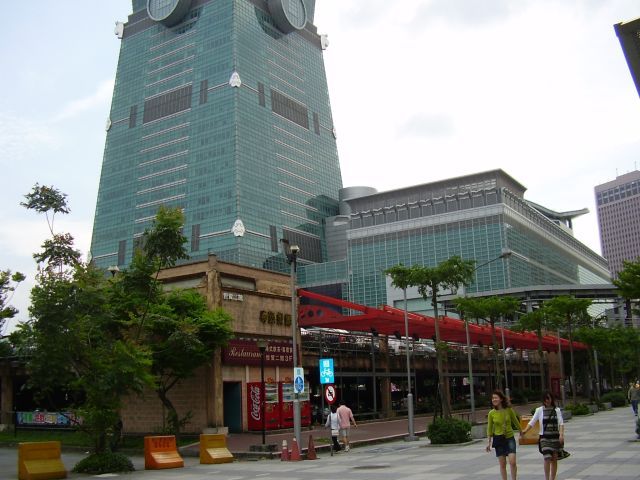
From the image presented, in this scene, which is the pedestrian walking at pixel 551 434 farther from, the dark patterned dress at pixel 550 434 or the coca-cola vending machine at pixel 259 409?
the coca-cola vending machine at pixel 259 409

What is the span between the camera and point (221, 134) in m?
156

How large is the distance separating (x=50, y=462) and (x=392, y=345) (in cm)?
3659

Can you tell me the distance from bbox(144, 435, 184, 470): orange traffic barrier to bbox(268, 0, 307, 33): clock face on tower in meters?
163

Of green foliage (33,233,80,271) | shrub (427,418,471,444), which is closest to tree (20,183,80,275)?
green foliage (33,233,80,271)

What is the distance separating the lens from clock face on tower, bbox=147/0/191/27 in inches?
6757

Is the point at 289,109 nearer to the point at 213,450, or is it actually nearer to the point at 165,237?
the point at 165,237

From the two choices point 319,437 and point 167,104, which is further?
point 167,104

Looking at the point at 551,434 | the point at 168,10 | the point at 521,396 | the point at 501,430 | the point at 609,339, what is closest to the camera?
the point at 551,434

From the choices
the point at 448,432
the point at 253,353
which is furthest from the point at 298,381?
the point at 253,353

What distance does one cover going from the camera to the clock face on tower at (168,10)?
563ft

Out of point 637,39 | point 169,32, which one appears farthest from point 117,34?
point 637,39

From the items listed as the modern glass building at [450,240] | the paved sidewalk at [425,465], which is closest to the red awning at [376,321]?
the paved sidewalk at [425,465]

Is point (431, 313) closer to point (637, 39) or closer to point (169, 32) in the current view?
point (169, 32)

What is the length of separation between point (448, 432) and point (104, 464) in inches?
567
